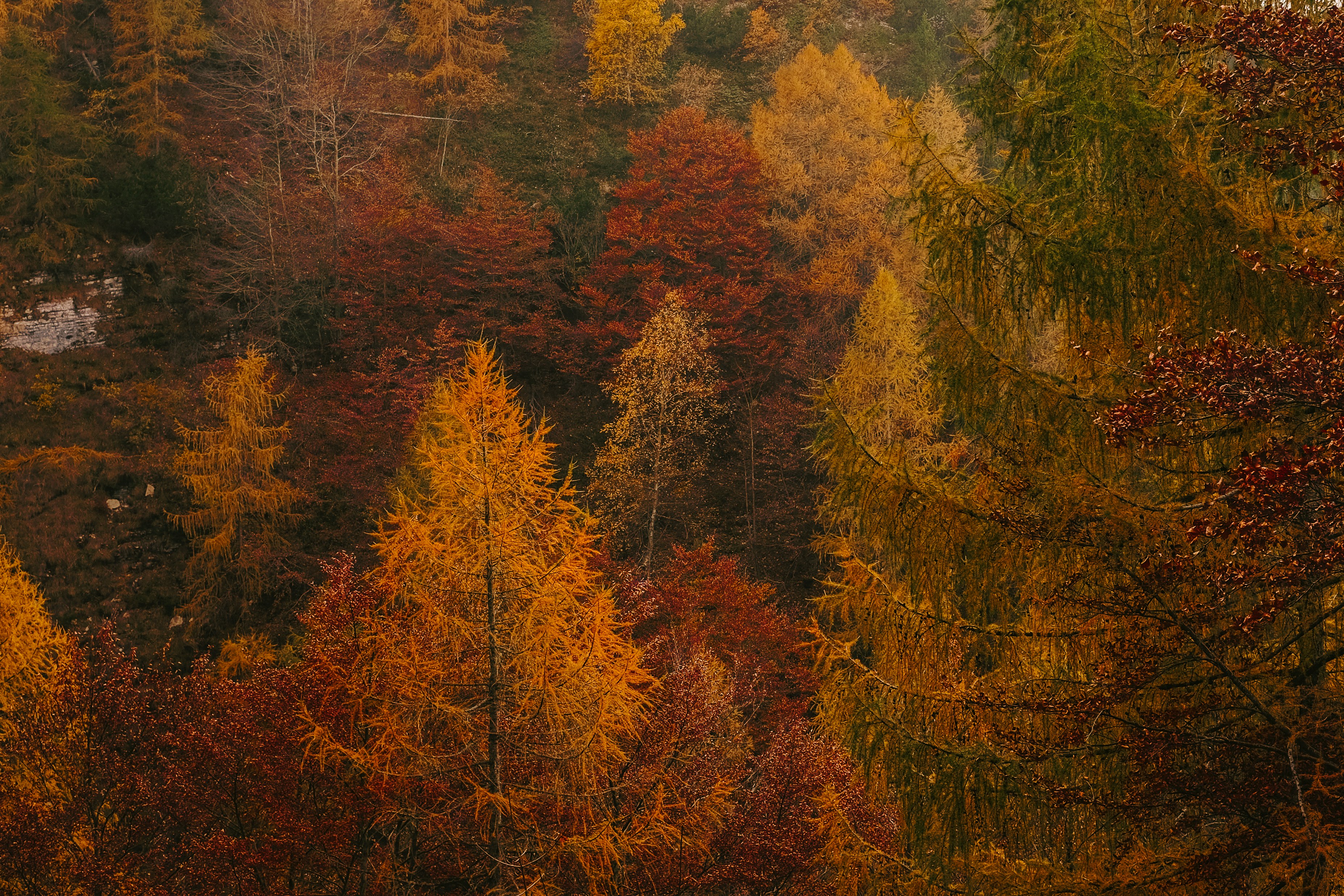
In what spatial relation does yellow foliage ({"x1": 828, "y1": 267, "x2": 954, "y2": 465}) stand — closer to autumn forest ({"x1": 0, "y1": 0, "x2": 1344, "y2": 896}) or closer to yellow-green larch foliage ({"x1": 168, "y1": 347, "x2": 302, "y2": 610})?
autumn forest ({"x1": 0, "y1": 0, "x2": 1344, "y2": 896})

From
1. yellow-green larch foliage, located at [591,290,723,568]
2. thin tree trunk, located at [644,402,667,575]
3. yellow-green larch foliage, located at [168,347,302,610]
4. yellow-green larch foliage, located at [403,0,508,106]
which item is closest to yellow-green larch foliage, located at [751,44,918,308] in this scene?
yellow-green larch foliage, located at [591,290,723,568]

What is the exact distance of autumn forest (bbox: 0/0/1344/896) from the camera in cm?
474

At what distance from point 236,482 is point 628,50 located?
24.8 m

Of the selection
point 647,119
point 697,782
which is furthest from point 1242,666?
point 647,119

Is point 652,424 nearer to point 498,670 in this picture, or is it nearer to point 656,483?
point 656,483

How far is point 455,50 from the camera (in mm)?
41594

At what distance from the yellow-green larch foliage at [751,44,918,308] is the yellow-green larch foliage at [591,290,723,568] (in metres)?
5.45

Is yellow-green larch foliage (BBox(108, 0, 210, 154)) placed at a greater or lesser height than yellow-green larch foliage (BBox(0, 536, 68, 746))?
greater

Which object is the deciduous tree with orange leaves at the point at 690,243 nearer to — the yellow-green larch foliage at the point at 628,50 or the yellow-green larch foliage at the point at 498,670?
the yellow-green larch foliage at the point at 628,50

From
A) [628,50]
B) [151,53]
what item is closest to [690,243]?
[628,50]

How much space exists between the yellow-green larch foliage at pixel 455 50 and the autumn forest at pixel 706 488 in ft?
21.7

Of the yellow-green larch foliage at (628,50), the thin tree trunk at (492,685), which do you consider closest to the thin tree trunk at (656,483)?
the thin tree trunk at (492,685)

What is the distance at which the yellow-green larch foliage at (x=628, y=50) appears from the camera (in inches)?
1583

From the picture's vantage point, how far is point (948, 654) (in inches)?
246
